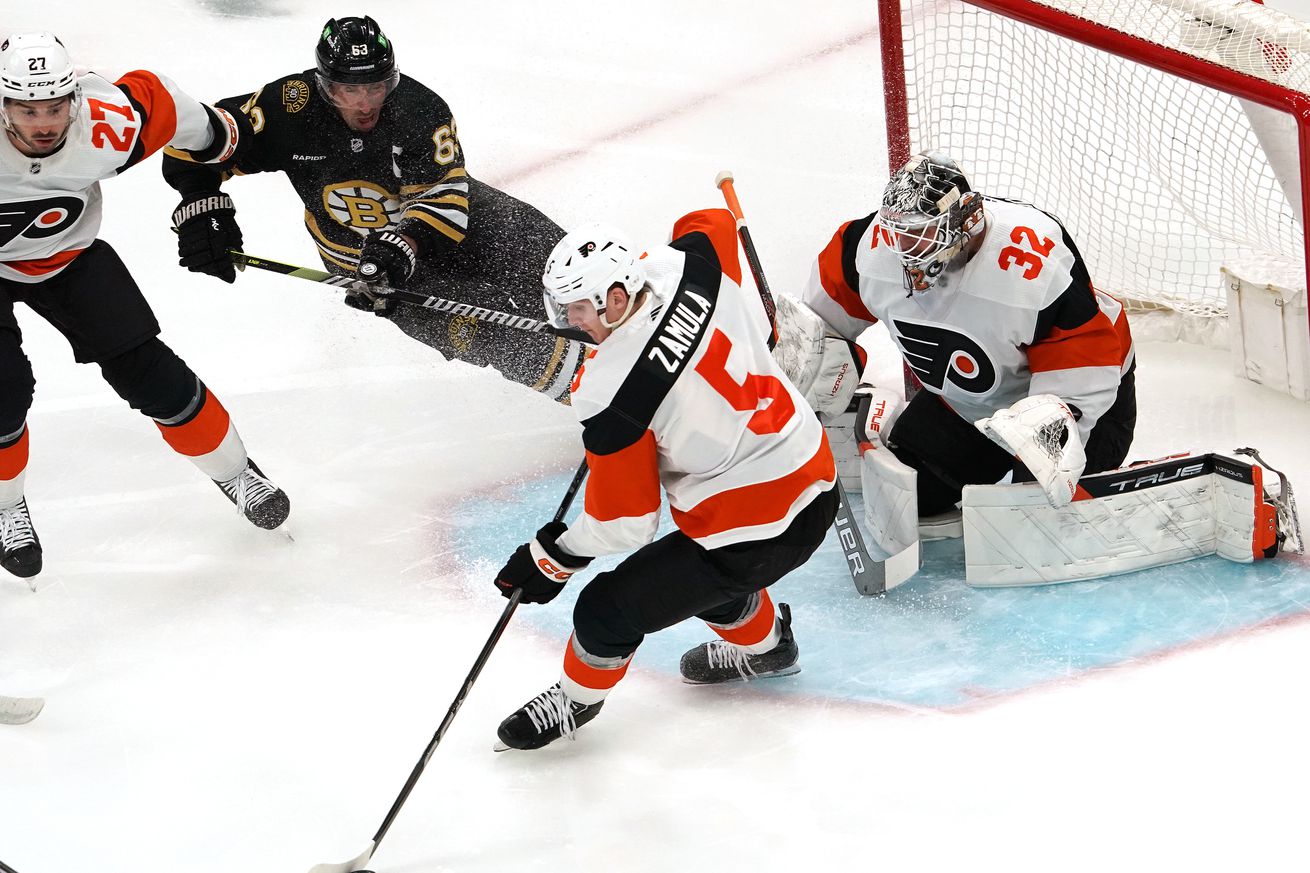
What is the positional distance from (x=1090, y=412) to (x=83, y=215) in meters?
2.09

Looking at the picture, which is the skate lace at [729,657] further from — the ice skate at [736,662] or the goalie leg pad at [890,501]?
the goalie leg pad at [890,501]

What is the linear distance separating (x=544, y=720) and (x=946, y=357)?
111 cm

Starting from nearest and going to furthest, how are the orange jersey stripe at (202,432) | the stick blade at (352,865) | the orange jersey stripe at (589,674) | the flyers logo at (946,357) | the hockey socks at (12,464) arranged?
1. the stick blade at (352,865)
2. the orange jersey stripe at (589,674)
3. the flyers logo at (946,357)
4. the hockey socks at (12,464)
5. the orange jersey stripe at (202,432)

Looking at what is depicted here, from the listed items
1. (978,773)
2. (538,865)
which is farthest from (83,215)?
(978,773)

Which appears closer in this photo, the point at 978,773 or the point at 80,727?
the point at 978,773

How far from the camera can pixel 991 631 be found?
2.81m

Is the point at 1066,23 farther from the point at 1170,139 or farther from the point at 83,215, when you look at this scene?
the point at 83,215

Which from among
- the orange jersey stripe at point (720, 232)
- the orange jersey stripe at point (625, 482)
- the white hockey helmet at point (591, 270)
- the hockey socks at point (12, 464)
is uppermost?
the white hockey helmet at point (591, 270)

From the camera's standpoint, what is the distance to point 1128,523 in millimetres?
2879

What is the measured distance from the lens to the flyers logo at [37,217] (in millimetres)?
2824

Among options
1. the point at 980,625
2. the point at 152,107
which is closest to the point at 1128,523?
the point at 980,625

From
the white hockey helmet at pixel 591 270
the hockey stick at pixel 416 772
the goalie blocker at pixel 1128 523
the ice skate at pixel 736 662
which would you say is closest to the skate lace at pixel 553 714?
the hockey stick at pixel 416 772

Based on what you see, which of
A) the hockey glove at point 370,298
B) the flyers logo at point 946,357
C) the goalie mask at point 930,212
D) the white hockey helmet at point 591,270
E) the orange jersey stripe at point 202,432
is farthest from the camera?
the hockey glove at point 370,298

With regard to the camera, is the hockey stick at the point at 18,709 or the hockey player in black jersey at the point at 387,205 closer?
the hockey stick at the point at 18,709
